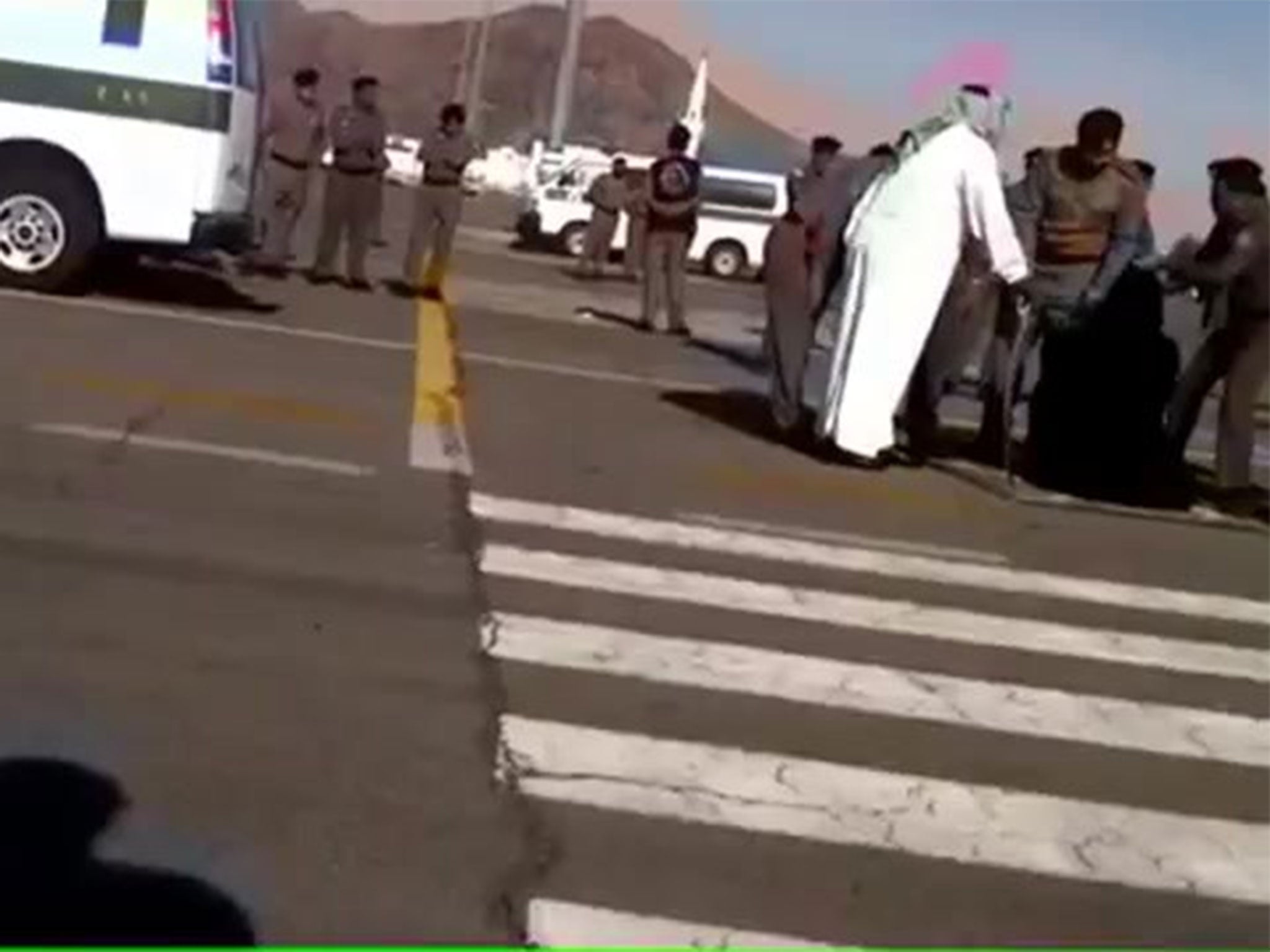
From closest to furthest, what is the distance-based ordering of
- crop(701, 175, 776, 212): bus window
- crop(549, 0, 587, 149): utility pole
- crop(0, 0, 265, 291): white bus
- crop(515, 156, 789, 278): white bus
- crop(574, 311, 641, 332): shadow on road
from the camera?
1. crop(0, 0, 265, 291): white bus
2. crop(574, 311, 641, 332): shadow on road
3. crop(549, 0, 587, 149): utility pole
4. crop(515, 156, 789, 278): white bus
5. crop(701, 175, 776, 212): bus window

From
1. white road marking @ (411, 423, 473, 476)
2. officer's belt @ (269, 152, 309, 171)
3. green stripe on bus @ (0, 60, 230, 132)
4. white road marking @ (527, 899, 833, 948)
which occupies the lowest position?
white road marking @ (411, 423, 473, 476)

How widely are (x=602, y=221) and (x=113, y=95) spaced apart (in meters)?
18.6

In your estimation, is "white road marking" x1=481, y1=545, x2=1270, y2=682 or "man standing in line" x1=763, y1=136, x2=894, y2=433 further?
"man standing in line" x1=763, y1=136, x2=894, y2=433

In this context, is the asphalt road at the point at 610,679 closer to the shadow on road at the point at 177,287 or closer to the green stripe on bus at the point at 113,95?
the green stripe on bus at the point at 113,95

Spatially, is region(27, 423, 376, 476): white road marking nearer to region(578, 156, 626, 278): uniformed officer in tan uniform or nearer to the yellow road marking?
the yellow road marking

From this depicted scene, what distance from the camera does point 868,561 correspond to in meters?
10.2

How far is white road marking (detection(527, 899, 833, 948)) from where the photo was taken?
528cm

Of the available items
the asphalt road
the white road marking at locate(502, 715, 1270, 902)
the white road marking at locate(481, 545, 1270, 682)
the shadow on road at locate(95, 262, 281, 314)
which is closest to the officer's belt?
the shadow on road at locate(95, 262, 281, 314)

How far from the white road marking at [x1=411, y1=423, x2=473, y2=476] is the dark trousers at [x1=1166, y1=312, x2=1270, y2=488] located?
3.69 m

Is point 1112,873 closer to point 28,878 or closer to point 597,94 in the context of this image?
point 28,878

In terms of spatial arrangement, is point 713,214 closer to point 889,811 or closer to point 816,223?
point 816,223

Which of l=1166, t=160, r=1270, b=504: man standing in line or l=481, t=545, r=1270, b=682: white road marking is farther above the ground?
l=1166, t=160, r=1270, b=504: man standing in line

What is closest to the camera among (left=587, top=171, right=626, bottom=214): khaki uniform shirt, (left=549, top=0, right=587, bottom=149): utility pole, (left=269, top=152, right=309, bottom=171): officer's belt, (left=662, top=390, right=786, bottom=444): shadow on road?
(left=662, top=390, right=786, bottom=444): shadow on road

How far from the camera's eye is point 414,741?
21.4 feet
